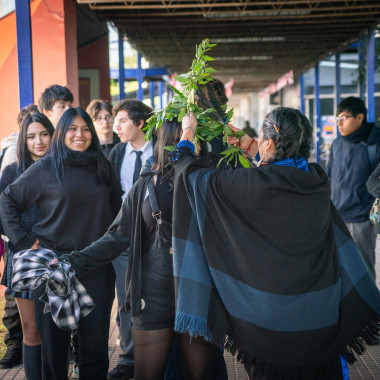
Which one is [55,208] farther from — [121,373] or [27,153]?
[121,373]

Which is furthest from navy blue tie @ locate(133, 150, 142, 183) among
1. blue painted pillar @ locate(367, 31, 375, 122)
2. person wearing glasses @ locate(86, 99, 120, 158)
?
blue painted pillar @ locate(367, 31, 375, 122)

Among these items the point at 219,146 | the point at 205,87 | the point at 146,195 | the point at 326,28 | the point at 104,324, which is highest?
the point at 326,28

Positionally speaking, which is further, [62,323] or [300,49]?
[300,49]

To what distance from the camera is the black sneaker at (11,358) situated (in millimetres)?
4145

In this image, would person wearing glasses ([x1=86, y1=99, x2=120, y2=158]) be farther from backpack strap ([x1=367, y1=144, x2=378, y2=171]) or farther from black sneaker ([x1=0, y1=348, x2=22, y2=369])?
backpack strap ([x1=367, y1=144, x2=378, y2=171])

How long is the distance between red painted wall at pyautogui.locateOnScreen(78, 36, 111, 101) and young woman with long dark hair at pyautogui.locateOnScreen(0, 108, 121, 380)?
8.66 metres

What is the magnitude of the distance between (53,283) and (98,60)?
9906 mm

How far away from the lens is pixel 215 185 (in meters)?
2.36

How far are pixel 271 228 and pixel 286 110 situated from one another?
57 cm

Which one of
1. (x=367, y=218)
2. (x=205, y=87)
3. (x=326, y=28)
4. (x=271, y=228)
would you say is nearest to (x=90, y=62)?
(x=326, y=28)

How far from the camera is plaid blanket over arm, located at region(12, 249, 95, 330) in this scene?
8.68ft

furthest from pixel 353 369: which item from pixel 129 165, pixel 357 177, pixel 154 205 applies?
pixel 129 165

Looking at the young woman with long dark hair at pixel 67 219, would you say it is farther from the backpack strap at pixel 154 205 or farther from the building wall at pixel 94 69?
the building wall at pixel 94 69

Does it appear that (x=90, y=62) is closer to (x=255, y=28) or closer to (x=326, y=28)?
(x=255, y=28)
